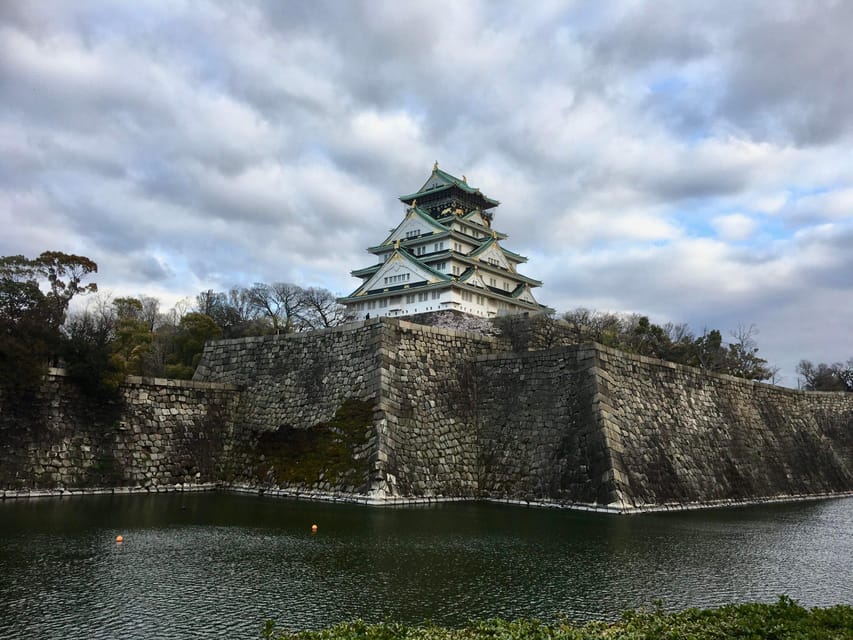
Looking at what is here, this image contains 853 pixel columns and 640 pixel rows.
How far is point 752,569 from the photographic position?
978 cm

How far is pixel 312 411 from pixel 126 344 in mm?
13801

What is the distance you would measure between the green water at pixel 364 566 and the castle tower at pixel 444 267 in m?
26.4

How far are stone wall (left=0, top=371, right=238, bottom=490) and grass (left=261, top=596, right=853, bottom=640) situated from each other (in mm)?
12864

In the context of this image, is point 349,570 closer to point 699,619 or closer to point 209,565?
point 209,565

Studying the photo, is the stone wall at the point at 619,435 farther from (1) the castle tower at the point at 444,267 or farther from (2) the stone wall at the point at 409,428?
(1) the castle tower at the point at 444,267

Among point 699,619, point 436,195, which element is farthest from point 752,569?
point 436,195

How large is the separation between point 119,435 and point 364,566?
11.5m

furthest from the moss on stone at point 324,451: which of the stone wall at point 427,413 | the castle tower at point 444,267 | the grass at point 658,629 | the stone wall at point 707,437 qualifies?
the castle tower at point 444,267

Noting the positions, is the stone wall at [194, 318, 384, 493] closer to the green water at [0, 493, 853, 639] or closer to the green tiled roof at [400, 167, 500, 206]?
the green water at [0, 493, 853, 639]

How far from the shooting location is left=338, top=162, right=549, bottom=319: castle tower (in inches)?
1606

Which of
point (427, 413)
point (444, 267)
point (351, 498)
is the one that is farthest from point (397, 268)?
point (351, 498)

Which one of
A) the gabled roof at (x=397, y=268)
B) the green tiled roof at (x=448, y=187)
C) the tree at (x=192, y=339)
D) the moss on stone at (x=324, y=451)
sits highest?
the green tiled roof at (x=448, y=187)

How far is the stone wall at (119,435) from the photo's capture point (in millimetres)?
15977

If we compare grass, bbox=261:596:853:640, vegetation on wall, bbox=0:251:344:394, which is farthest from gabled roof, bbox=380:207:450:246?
grass, bbox=261:596:853:640
